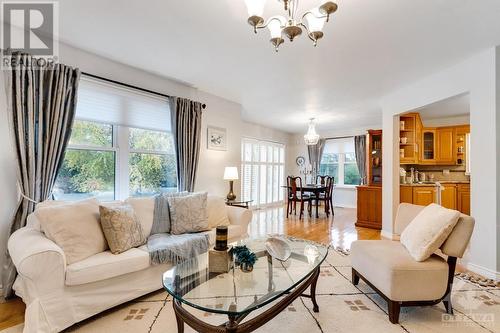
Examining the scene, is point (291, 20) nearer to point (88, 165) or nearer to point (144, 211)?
point (144, 211)

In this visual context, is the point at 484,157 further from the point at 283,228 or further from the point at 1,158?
the point at 1,158

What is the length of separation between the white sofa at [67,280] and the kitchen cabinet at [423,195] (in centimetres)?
434

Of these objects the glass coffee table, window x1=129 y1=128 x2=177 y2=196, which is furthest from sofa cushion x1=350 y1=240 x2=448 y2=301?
window x1=129 y1=128 x2=177 y2=196

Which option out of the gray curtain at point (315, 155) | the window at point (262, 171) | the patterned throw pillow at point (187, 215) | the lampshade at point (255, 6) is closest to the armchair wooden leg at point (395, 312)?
the patterned throw pillow at point (187, 215)

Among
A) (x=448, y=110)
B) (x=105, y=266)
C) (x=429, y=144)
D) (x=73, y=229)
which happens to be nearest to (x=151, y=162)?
(x=73, y=229)

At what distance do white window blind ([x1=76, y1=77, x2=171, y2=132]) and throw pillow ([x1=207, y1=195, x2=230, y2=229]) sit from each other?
4.53ft

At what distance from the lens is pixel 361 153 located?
6.90 metres

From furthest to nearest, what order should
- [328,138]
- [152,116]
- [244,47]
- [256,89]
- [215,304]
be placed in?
[328,138], [256,89], [152,116], [244,47], [215,304]

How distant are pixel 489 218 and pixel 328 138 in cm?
537

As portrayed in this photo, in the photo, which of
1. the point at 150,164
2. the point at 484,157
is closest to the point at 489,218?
the point at 484,157

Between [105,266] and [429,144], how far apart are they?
6.17 metres

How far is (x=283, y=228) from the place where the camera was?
4.71m

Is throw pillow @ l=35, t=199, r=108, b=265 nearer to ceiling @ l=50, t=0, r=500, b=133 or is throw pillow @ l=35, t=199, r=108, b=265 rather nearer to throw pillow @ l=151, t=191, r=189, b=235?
throw pillow @ l=151, t=191, r=189, b=235

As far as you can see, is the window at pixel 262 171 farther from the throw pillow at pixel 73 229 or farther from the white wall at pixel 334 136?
the throw pillow at pixel 73 229
